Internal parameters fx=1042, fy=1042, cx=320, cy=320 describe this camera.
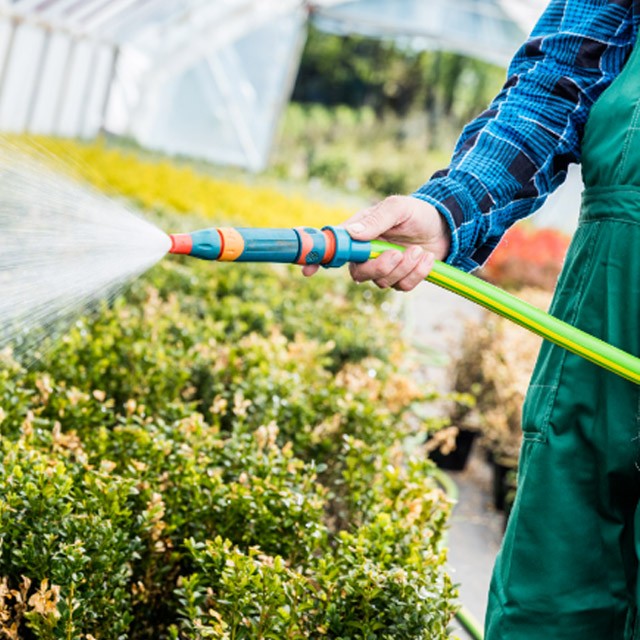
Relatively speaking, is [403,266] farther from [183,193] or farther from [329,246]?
[183,193]

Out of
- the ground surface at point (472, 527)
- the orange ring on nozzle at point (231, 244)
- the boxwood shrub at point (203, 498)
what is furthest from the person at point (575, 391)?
the ground surface at point (472, 527)

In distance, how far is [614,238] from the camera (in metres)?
1.56

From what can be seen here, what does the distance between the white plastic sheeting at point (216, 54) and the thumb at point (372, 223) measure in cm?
1453

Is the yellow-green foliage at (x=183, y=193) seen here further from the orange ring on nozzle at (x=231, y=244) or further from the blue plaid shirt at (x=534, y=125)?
the orange ring on nozzle at (x=231, y=244)

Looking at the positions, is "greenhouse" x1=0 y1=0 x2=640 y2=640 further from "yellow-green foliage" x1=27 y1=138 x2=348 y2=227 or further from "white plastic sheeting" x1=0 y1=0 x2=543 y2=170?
"white plastic sheeting" x1=0 y1=0 x2=543 y2=170

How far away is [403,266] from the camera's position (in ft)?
5.27

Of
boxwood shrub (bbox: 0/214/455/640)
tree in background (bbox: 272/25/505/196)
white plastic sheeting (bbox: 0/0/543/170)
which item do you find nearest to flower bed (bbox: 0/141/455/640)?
boxwood shrub (bbox: 0/214/455/640)

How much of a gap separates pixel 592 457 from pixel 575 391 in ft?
0.34

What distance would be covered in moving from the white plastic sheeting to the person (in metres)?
14.5

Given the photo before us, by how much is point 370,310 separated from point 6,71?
9.67m

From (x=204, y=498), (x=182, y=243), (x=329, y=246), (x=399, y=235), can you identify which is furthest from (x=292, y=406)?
(x=182, y=243)

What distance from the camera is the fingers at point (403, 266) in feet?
5.25

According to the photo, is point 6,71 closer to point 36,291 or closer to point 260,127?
point 260,127

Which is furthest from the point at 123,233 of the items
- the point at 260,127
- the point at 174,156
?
the point at 260,127
